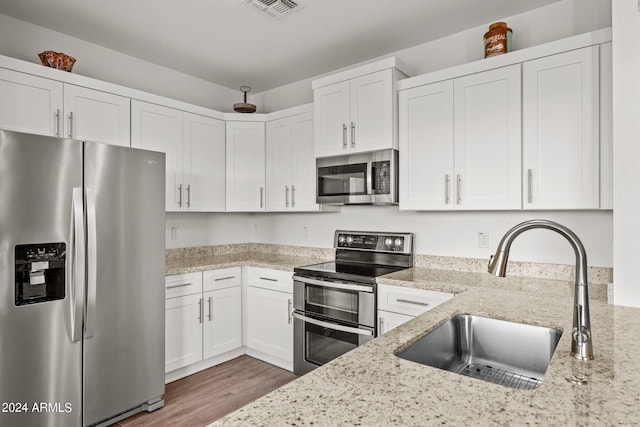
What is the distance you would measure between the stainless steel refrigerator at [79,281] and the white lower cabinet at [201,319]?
0.30 meters

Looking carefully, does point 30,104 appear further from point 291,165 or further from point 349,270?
point 349,270

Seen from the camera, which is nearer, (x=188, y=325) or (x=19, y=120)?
(x=19, y=120)

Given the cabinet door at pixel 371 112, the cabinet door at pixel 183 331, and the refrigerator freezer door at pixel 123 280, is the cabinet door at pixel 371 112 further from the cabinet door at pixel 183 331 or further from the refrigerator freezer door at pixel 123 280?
the cabinet door at pixel 183 331

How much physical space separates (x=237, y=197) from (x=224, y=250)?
2.12 ft

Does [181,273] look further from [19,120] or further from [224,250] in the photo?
[19,120]

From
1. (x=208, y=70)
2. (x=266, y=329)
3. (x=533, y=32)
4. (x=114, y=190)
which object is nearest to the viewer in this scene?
(x=114, y=190)

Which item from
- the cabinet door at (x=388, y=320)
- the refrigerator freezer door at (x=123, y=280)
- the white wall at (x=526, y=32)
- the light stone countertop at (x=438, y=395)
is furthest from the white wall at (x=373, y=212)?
the light stone countertop at (x=438, y=395)

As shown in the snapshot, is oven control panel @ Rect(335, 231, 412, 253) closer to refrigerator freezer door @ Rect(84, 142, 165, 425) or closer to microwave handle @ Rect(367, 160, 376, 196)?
microwave handle @ Rect(367, 160, 376, 196)

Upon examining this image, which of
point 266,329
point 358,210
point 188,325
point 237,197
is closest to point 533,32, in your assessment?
point 358,210

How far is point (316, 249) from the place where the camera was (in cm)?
354

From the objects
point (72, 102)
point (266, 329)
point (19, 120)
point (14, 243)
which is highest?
point (72, 102)

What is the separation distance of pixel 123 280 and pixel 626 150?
8.85 ft

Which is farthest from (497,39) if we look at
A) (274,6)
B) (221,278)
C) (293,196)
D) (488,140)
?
(221,278)

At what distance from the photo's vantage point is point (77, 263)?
2.02 meters
